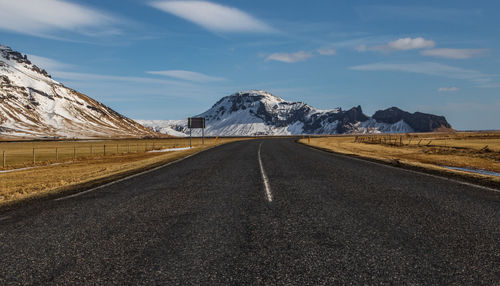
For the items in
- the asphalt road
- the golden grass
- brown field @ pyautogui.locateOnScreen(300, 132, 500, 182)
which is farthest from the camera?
the golden grass

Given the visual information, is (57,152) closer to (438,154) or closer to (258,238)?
(438,154)

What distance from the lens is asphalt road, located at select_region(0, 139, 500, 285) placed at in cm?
406

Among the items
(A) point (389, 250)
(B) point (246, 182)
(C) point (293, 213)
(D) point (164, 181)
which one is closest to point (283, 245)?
(A) point (389, 250)

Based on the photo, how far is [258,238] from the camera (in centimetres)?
535

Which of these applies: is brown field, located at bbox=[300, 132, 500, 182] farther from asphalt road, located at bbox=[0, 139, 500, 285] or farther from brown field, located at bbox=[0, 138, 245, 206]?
brown field, located at bbox=[0, 138, 245, 206]

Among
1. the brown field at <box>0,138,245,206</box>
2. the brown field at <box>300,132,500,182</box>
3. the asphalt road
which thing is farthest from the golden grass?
the brown field at <box>300,132,500,182</box>

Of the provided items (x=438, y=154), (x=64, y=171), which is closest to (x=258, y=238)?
(x=64, y=171)

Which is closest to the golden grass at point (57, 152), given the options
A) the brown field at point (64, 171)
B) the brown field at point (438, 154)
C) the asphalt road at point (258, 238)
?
the brown field at point (64, 171)

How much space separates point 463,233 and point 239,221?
382cm

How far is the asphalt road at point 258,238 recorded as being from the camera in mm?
4059

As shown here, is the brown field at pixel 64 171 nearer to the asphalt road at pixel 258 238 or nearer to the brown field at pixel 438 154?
the asphalt road at pixel 258 238

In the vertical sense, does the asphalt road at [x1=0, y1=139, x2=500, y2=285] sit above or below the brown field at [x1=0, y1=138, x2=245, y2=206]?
above

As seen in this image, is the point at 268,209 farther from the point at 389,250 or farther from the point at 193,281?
the point at 193,281

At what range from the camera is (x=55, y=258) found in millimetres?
4684
